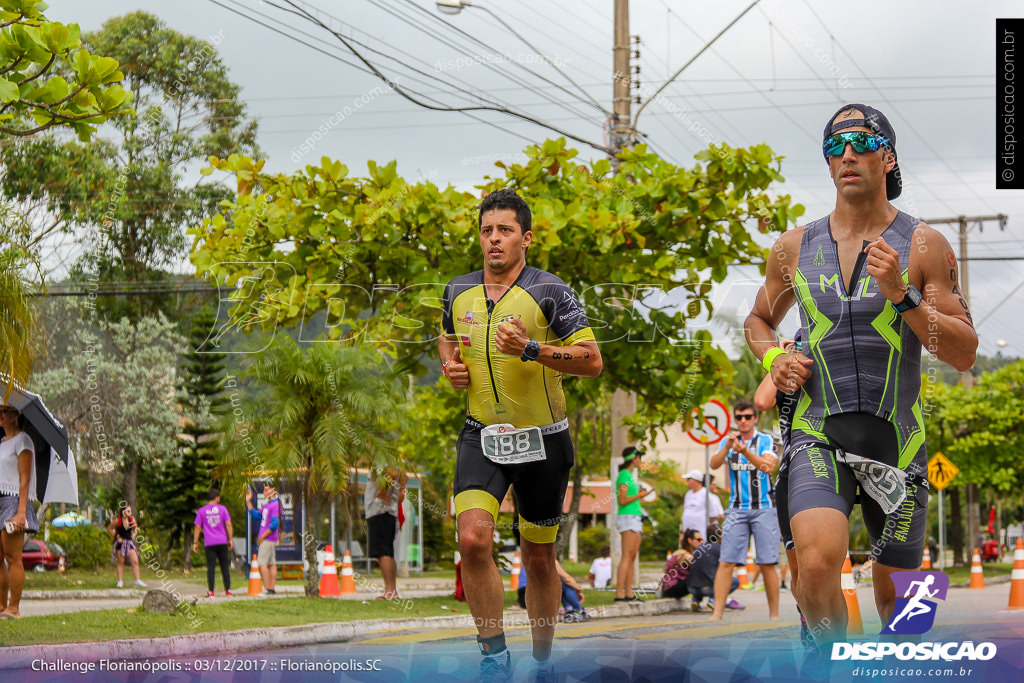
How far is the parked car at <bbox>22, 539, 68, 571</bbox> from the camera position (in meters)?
35.1

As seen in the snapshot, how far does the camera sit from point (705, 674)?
17.6 ft

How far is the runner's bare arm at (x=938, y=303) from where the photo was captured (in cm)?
448

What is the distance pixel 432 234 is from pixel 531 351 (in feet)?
21.4

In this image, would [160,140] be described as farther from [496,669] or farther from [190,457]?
[496,669]

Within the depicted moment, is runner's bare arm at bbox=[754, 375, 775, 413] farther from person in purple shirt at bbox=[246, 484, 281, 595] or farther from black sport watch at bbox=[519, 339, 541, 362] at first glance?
person in purple shirt at bbox=[246, 484, 281, 595]

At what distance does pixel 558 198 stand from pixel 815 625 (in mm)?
7810

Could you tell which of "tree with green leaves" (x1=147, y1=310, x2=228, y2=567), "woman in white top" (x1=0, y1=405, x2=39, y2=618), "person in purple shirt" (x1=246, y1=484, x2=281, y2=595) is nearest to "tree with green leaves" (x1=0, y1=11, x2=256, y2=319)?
"tree with green leaves" (x1=147, y1=310, x2=228, y2=567)

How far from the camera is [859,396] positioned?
4.66 metres

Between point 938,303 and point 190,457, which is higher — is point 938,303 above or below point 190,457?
above

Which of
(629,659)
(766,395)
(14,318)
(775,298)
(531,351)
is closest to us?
(775,298)

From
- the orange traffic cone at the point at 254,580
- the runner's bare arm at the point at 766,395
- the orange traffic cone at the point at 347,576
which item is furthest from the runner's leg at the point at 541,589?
the orange traffic cone at the point at 347,576

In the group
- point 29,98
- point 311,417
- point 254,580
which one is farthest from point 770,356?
point 254,580

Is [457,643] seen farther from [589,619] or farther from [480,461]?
[589,619]

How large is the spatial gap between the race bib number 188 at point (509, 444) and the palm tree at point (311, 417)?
905cm
